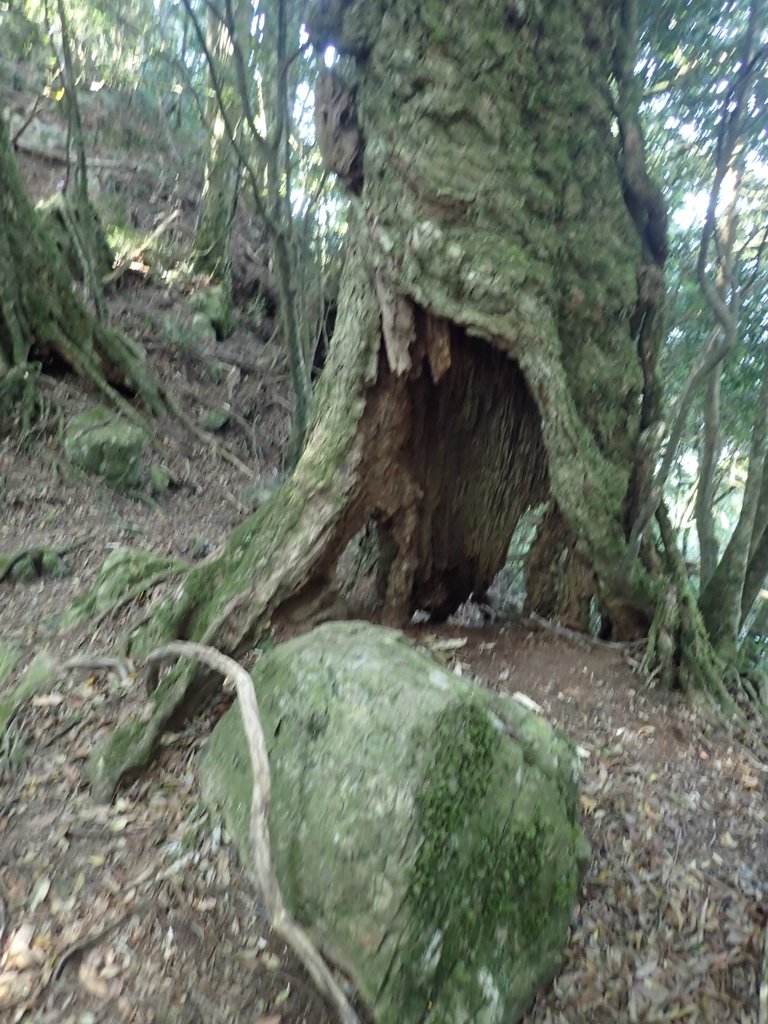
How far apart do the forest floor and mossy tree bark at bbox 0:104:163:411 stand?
11.2 feet

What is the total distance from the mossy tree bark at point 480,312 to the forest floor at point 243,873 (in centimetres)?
50

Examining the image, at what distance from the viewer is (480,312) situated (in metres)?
4.05

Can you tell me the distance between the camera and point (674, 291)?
8414 mm

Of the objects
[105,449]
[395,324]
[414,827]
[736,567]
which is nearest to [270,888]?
[414,827]

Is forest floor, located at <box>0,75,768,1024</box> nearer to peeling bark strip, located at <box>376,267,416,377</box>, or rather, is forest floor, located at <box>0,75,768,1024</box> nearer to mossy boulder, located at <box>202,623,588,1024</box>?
mossy boulder, located at <box>202,623,588,1024</box>

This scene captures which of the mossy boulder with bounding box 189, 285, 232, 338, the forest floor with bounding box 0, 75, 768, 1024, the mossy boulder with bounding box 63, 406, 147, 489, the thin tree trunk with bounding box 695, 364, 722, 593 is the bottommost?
the forest floor with bounding box 0, 75, 768, 1024

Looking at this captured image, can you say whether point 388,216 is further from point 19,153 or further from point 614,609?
point 19,153

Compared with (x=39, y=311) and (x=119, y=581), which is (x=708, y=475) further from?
(x=39, y=311)

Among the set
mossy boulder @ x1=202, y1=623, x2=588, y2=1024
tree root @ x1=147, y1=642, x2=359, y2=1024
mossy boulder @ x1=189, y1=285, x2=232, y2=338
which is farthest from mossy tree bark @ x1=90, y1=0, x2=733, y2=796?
Answer: mossy boulder @ x1=189, y1=285, x2=232, y2=338

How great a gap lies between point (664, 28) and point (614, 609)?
4.81 metres

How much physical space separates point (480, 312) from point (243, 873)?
121 inches

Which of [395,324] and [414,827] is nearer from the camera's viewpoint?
[414,827]

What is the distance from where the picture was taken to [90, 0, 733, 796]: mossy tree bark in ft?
13.5

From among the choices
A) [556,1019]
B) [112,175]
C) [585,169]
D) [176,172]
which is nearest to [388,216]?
[585,169]
